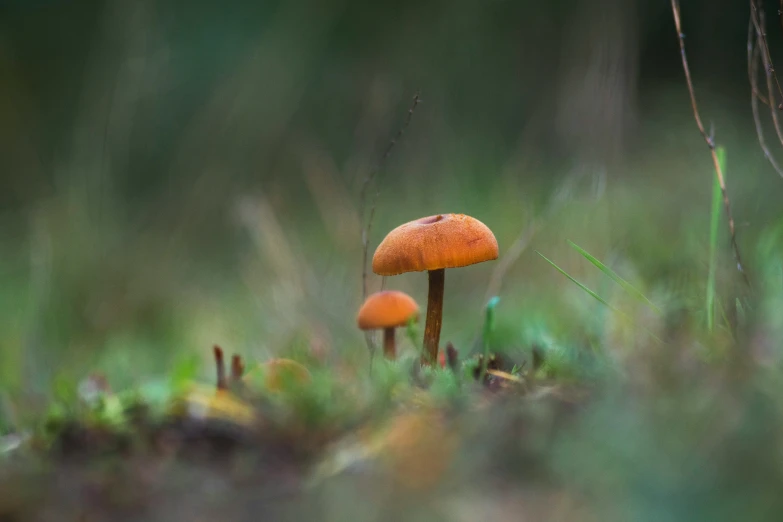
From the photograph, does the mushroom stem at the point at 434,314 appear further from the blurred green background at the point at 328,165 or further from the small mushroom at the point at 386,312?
the blurred green background at the point at 328,165

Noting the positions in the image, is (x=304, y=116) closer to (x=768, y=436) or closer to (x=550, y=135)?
(x=550, y=135)

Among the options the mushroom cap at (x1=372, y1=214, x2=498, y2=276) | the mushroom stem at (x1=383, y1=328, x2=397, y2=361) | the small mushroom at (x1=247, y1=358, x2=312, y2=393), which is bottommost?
the mushroom stem at (x1=383, y1=328, x2=397, y2=361)

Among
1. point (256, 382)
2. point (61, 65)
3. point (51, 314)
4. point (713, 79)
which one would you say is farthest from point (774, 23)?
point (61, 65)

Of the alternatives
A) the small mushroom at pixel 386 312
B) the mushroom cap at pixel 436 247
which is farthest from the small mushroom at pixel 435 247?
the small mushroom at pixel 386 312

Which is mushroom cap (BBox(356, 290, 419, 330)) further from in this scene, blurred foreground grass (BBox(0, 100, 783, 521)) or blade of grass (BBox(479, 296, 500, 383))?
blade of grass (BBox(479, 296, 500, 383))

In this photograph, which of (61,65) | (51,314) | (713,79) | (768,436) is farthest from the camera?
(61,65)


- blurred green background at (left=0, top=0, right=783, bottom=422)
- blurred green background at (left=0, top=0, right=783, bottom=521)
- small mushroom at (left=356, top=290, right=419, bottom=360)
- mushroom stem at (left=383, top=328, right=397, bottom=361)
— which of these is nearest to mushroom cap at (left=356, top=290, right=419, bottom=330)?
small mushroom at (left=356, top=290, right=419, bottom=360)
